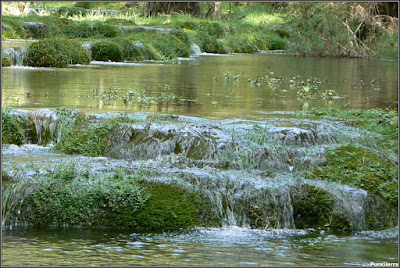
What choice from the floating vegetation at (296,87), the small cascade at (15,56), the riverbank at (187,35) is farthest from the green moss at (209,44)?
the small cascade at (15,56)

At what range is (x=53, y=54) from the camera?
59.4 ft

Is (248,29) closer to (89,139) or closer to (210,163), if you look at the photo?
(89,139)

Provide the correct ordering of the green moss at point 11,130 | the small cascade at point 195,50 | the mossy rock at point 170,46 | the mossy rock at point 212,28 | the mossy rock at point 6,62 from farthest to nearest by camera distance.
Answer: the mossy rock at point 212,28
the small cascade at point 195,50
the mossy rock at point 170,46
the mossy rock at point 6,62
the green moss at point 11,130

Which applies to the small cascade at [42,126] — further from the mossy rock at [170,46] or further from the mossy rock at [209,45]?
the mossy rock at [209,45]

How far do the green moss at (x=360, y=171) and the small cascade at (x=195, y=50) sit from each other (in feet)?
56.6

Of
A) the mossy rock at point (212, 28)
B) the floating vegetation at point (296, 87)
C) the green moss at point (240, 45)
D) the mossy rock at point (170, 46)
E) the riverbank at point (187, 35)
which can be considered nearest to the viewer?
the floating vegetation at point (296, 87)

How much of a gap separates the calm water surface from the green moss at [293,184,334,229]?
9.94ft

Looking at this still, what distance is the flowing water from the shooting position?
6.44m

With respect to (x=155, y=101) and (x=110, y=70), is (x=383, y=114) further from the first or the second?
(x=110, y=70)

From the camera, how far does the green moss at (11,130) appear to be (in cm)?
960

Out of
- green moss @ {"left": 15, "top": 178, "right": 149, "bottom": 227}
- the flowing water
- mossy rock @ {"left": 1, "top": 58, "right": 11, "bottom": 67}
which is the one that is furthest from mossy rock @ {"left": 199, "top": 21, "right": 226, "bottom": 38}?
green moss @ {"left": 15, "top": 178, "right": 149, "bottom": 227}

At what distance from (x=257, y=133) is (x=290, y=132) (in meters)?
0.43

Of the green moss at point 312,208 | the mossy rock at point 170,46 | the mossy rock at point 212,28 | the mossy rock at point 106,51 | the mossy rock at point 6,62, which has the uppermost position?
the mossy rock at point 212,28

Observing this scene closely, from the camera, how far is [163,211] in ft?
24.7
